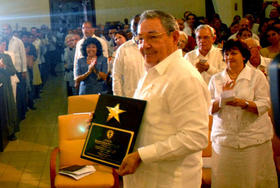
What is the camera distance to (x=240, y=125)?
9.33 feet

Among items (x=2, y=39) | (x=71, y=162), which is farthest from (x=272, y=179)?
(x=2, y=39)

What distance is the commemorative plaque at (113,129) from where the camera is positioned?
5.72ft

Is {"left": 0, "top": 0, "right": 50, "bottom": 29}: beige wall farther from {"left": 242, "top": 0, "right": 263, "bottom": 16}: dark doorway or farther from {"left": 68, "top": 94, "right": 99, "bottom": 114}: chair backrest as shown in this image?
{"left": 68, "top": 94, "right": 99, "bottom": 114}: chair backrest

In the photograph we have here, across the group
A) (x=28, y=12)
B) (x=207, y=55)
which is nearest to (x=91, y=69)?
(x=207, y=55)

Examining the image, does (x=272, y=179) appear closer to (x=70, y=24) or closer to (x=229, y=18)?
(x=229, y=18)

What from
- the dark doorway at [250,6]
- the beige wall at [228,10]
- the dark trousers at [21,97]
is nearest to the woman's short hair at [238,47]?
the dark trousers at [21,97]

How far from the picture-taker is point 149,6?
14531mm

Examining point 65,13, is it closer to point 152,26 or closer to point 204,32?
point 204,32

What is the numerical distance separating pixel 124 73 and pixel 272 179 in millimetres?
1636

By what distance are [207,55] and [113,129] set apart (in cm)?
248

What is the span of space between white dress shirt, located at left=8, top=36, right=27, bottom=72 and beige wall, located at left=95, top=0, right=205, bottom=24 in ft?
21.9

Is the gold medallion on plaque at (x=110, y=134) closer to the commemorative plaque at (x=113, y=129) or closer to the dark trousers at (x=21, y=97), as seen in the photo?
the commemorative plaque at (x=113, y=129)

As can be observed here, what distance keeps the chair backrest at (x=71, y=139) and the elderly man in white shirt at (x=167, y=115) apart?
172 cm

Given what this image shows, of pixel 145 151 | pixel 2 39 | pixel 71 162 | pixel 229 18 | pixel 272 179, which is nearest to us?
pixel 145 151
